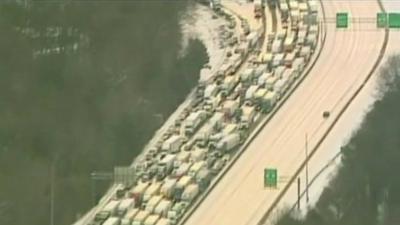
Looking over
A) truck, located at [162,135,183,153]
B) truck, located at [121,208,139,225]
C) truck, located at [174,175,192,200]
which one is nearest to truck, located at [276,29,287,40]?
truck, located at [162,135,183,153]

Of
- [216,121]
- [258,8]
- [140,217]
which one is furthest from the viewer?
[258,8]

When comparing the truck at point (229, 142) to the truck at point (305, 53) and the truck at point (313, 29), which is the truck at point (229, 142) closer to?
the truck at point (305, 53)

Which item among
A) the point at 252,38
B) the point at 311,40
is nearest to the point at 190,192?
the point at 311,40

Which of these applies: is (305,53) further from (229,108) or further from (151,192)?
(151,192)

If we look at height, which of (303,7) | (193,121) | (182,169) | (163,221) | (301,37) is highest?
(303,7)

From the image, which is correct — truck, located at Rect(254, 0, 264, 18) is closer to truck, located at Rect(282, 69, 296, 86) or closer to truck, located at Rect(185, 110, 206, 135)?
truck, located at Rect(282, 69, 296, 86)

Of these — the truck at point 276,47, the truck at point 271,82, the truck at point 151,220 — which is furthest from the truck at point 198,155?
the truck at point 276,47

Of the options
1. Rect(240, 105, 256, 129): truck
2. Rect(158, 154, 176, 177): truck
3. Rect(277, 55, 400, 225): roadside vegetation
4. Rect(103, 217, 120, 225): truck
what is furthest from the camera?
Rect(240, 105, 256, 129): truck
